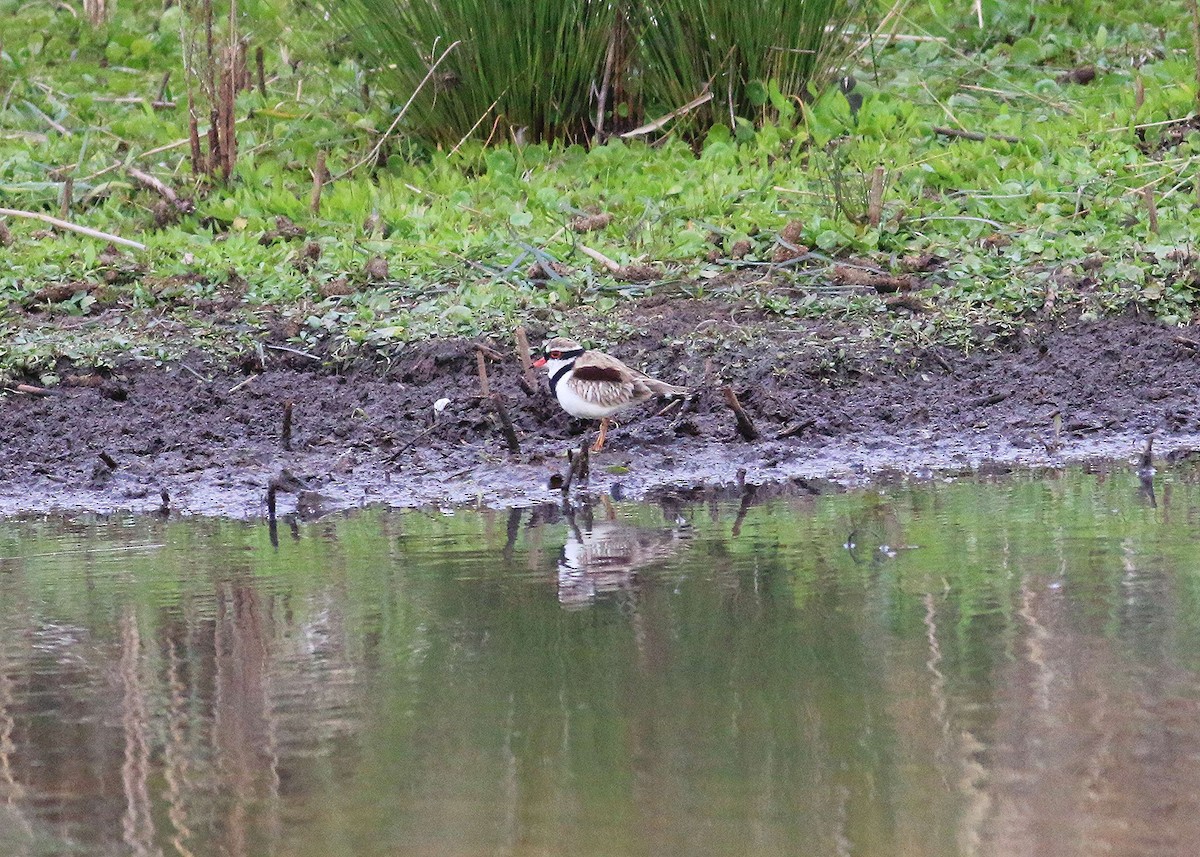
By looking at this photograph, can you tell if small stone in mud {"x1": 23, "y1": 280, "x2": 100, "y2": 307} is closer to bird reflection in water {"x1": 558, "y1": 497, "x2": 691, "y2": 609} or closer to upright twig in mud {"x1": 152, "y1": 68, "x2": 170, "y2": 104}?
upright twig in mud {"x1": 152, "y1": 68, "x2": 170, "y2": 104}

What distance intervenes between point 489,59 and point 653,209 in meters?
1.60

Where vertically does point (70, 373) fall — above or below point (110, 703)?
above

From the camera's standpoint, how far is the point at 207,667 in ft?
15.7

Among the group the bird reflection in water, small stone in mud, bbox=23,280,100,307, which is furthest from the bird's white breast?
small stone in mud, bbox=23,280,100,307

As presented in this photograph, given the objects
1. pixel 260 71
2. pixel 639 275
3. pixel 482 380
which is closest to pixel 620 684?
pixel 482 380

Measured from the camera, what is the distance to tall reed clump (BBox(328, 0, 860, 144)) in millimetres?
10773

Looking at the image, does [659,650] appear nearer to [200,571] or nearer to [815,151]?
[200,571]

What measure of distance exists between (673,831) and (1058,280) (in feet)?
20.4

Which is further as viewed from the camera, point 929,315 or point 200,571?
point 929,315

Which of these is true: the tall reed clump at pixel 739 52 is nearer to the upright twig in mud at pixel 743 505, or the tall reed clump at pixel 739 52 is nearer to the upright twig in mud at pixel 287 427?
the upright twig in mud at pixel 287 427

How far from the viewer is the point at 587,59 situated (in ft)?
35.9

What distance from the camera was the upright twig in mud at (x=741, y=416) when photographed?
7637 millimetres

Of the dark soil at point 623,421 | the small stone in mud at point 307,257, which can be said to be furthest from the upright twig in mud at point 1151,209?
the small stone in mud at point 307,257

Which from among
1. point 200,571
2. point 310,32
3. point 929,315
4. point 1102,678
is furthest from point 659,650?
point 310,32
